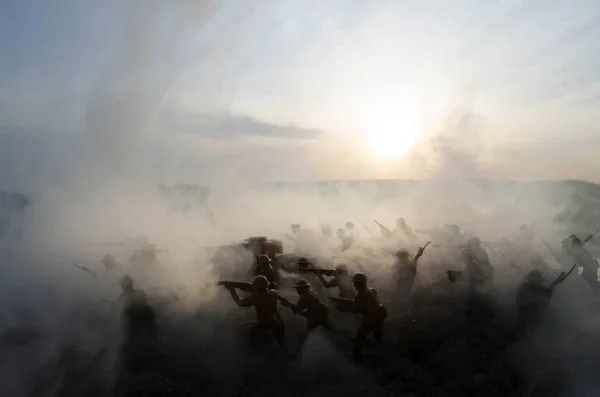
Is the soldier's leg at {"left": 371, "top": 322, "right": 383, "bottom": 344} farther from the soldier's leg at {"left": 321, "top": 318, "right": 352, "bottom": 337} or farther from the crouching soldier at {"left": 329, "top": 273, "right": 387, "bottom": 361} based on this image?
the soldier's leg at {"left": 321, "top": 318, "right": 352, "bottom": 337}

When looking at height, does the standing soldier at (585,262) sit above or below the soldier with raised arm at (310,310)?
above

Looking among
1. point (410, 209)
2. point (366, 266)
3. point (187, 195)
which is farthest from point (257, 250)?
point (187, 195)

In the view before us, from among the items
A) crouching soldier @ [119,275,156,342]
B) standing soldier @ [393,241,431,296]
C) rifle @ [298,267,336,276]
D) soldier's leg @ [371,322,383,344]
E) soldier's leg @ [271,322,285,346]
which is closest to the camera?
soldier's leg @ [371,322,383,344]

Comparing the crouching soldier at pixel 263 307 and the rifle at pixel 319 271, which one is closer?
the crouching soldier at pixel 263 307

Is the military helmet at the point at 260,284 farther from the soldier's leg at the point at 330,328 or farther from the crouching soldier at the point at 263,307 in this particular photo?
the soldier's leg at the point at 330,328

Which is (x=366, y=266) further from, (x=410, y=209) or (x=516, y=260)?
(x=410, y=209)

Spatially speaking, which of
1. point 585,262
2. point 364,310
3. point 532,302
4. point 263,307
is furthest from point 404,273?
point 263,307

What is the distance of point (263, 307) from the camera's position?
9297 millimetres

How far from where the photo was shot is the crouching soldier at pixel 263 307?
9.27 m

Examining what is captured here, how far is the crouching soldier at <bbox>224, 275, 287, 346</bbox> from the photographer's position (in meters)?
9.27

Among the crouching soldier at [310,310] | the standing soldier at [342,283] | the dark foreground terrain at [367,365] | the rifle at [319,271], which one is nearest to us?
the dark foreground terrain at [367,365]

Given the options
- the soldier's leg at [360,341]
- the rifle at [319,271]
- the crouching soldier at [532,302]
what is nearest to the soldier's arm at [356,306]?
the soldier's leg at [360,341]

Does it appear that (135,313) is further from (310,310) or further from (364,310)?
(364,310)

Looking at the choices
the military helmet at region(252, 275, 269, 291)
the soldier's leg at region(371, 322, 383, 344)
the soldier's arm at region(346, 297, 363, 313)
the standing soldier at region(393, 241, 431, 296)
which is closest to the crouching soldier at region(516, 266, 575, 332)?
the standing soldier at region(393, 241, 431, 296)
